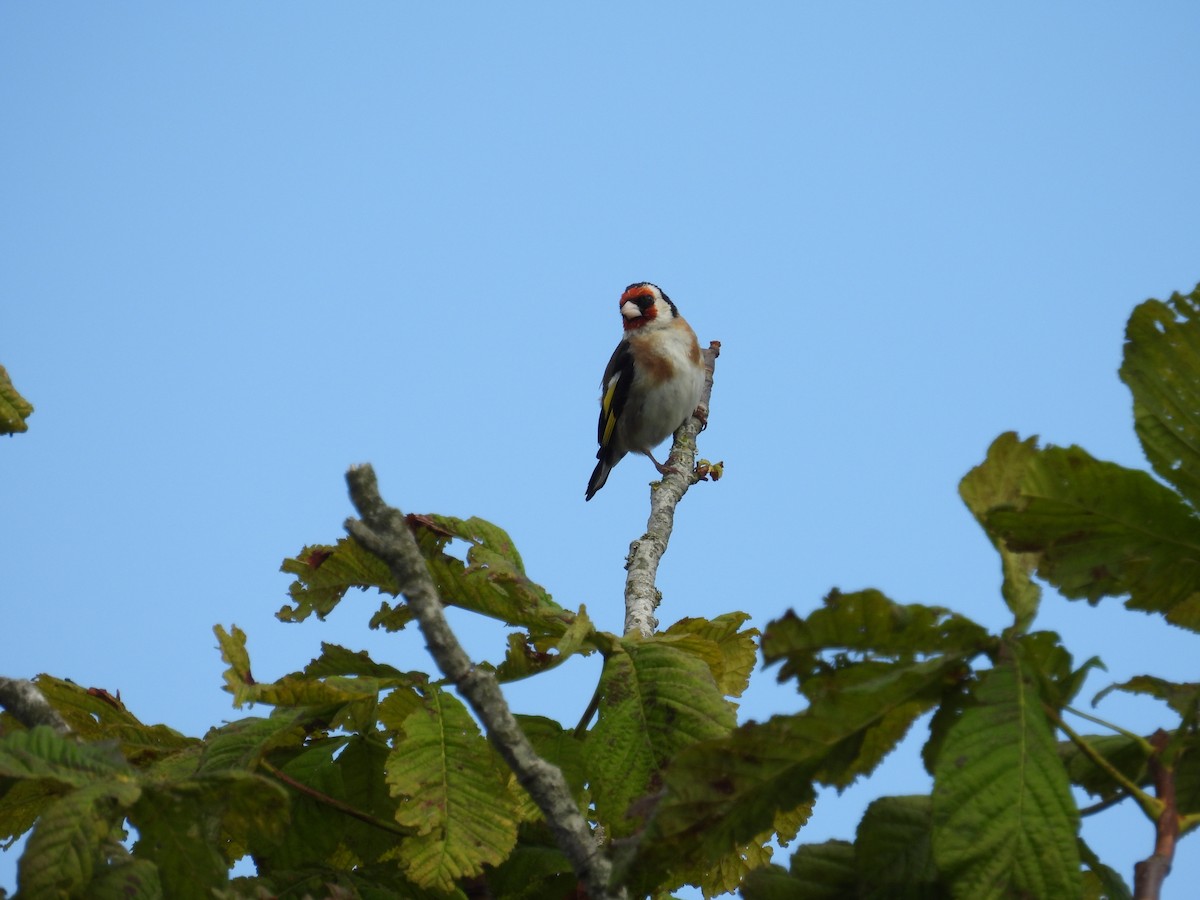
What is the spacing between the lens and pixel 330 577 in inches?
116

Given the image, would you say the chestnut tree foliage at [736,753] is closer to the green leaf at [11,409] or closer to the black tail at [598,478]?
the green leaf at [11,409]

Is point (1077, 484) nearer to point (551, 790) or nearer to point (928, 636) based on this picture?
point (928, 636)

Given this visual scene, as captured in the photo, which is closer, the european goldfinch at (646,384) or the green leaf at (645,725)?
the green leaf at (645,725)

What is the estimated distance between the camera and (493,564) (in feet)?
8.43

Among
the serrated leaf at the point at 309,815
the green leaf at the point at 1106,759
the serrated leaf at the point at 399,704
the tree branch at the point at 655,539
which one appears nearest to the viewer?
the green leaf at the point at 1106,759

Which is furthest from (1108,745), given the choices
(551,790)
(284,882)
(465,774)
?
(284,882)

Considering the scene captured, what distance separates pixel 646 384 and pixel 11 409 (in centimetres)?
1182

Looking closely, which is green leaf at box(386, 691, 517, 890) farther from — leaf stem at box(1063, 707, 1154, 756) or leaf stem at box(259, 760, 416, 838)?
leaf stem at box(1063, 707, 1154, 756)

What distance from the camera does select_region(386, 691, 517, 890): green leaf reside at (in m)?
2.25

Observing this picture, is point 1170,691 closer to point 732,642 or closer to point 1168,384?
point 1168,384

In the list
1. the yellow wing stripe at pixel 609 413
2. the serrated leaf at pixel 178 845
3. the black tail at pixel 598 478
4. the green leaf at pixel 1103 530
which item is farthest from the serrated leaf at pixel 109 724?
the black tail at pixel 598 478

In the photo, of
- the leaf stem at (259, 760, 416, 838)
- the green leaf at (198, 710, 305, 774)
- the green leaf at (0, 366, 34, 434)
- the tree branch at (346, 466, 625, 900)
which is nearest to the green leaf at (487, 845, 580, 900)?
the leaf stem at (259, 760, 416, 838)

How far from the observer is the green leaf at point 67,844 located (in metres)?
1.74

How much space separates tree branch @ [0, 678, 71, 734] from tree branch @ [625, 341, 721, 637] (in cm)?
107
